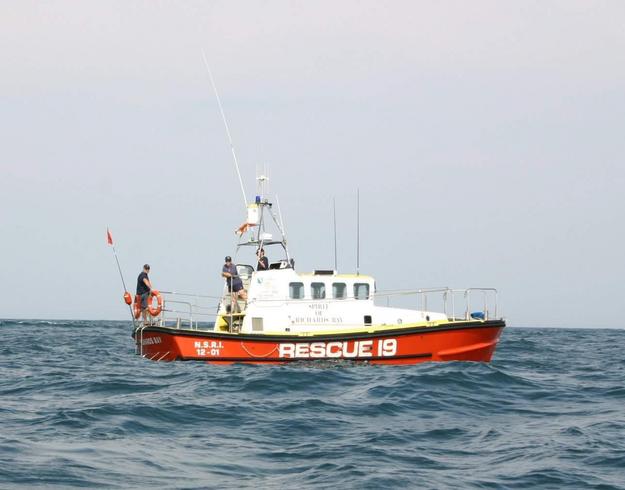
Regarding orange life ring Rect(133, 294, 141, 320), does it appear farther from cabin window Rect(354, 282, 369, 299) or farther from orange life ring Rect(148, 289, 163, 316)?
cabin window Rect(354, 282, 369, 299)

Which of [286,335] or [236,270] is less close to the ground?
[236,270]

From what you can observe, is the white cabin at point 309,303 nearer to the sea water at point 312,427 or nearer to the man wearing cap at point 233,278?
the man wearing cap at point 233,278

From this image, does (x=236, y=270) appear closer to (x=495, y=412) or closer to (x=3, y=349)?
(x=495, y=412)

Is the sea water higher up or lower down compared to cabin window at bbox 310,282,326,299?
lower down

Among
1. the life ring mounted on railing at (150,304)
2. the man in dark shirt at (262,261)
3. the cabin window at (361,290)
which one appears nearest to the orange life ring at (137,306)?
the life ring mounted on railing at (150,304)

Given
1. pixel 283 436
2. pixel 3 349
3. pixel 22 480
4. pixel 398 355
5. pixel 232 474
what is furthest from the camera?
pixel 3 349

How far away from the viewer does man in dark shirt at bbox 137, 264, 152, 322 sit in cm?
2102

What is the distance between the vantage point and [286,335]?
62.5ft

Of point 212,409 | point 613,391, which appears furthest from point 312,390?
point 613,391

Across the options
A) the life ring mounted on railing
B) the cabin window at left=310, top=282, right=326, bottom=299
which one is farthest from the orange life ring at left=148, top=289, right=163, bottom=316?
the cabin window at left=310, top=282, right=326, bottom=299

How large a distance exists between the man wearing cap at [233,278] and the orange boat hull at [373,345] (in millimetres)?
1488

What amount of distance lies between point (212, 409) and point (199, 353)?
6935 mm

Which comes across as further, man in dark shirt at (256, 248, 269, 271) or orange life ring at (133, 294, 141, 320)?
orange life ring at (133, 294, 141, 320)

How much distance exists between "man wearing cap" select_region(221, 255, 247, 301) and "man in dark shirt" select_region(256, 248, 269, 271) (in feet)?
1.93
